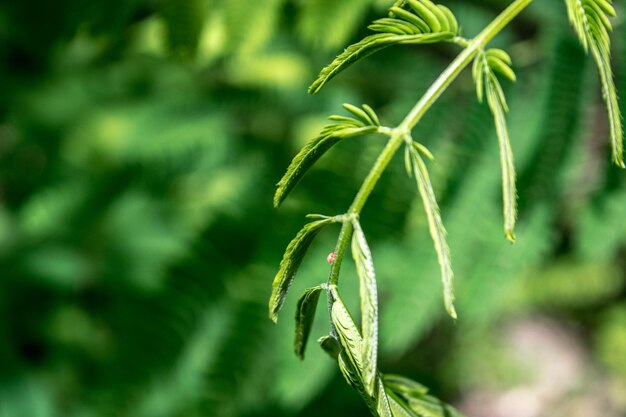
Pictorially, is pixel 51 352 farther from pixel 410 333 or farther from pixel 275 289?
pixel 275 289

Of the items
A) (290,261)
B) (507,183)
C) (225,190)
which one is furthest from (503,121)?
(225,190)

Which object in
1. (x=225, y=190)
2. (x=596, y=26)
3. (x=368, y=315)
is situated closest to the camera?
(x=368, y=315)

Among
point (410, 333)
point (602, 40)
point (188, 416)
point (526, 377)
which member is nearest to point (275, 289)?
point (602, 40)

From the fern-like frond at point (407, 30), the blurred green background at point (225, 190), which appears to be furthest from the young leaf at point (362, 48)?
the blurred green background at point (225, 190)

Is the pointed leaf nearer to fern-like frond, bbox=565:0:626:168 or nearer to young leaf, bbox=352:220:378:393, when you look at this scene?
fern-like frond, bbox=565:0:626:168

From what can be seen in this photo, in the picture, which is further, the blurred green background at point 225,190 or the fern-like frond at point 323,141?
the blurred green background at point 225,190

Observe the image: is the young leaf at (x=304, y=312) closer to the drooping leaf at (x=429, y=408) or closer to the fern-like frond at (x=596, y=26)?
the drooping leaf at (x=429, y=408)

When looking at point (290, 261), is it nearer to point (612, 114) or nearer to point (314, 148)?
point (314, 148)

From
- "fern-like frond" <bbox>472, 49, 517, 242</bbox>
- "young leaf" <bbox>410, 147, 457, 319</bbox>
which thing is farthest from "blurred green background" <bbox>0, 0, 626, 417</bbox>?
"young leaf" <bbox>410, 147, 457, 319</bbox>
